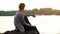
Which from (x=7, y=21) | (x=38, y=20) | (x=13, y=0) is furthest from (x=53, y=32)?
(x=13, y=0)

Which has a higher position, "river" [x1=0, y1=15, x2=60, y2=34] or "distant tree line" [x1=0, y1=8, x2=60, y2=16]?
"distant tree line" [x1=0, y1=8, x2=60, y2=16]

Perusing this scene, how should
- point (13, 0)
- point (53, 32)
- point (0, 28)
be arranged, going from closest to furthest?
1. point (53, 32)
2. point (0, 28)
3. point (13, 0)

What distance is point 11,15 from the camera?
7438mm

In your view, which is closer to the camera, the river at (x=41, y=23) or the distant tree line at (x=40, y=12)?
the river at (x=41, y=23)

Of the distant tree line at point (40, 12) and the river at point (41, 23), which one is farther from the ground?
the distant tree line at point (40, 12)

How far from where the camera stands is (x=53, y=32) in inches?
223

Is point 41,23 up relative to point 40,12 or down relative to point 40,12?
down

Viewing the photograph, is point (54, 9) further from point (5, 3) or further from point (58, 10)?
point (5, 3)

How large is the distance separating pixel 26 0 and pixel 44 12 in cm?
98

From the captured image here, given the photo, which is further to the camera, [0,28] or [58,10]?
[58,10]

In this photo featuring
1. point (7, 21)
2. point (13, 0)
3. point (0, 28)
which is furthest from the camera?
point (13, 0)

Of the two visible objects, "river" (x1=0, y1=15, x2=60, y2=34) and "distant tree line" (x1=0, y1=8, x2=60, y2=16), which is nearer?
"river" (x1=0, y1=15, x2=60, y2=34)

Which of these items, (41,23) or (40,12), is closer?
(41,23)

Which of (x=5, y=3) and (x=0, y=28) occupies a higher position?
(x=5, y=3)
